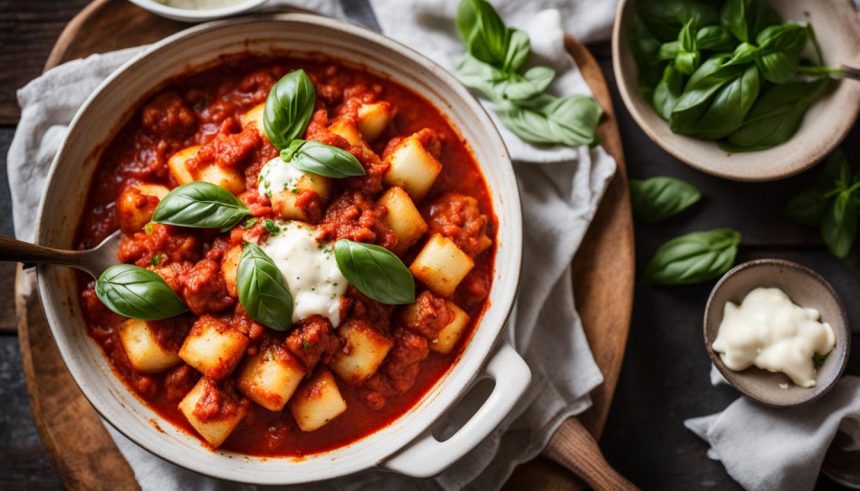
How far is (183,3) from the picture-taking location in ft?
11.4

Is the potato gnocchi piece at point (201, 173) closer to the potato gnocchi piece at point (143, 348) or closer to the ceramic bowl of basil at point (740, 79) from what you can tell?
the potato gnocchi piece at point (143, 348)

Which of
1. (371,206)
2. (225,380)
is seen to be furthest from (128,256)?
(371,206)

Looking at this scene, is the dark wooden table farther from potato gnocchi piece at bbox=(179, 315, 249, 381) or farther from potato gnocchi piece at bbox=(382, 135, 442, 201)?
potato gnocchi piece at bbox=(179, 315, 249, 381)

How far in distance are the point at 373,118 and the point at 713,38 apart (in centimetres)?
160

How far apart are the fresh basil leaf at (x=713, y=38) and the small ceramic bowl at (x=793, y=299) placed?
1.01 metres

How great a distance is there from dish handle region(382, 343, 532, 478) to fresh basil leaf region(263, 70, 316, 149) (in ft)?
4.05

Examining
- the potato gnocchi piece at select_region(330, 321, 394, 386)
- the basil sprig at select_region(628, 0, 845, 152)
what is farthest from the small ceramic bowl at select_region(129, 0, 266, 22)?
the basil sprig at select_region(628, 0, 845, 152)

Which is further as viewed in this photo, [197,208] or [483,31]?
[483,31]

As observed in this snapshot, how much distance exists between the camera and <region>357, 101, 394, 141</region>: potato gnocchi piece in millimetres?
3332

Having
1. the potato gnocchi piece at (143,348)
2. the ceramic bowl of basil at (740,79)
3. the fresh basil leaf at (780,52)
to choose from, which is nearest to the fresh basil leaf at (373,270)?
the potato gnocchi piece at (143,348)

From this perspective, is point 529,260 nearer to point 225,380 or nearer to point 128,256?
point 225,380

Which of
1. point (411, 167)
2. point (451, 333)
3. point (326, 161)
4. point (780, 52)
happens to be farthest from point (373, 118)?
point (780, 52)

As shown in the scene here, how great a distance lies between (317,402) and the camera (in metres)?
3.14

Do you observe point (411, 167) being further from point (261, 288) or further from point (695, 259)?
point (695, 259)
